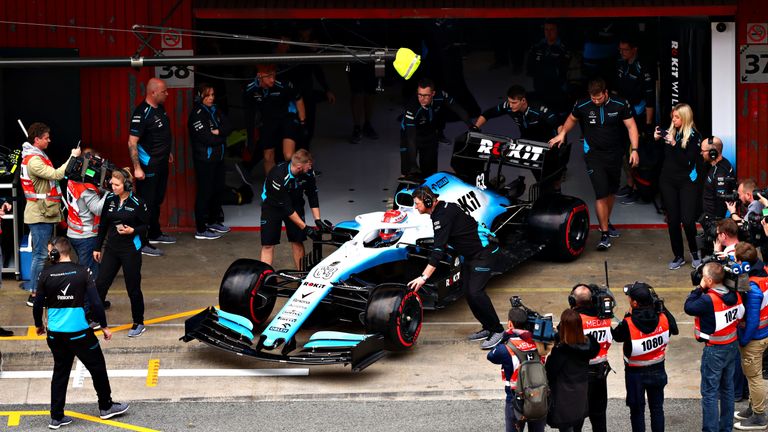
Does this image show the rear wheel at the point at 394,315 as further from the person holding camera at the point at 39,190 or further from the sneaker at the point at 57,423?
the person holding camera at the point at 39,190

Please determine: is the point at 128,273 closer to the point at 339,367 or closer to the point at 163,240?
the point at 339,367

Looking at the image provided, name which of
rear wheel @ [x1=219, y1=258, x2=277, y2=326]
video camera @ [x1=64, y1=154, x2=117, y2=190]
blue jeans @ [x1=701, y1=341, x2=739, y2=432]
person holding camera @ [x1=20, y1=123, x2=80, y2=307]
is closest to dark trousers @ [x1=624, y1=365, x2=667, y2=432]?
blue jeans @ [x1=701, y1=341, x2=739, y2=432]

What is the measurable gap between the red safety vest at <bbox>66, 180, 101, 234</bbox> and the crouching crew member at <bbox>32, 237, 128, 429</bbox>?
7.71 ft

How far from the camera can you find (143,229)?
42.5 feet

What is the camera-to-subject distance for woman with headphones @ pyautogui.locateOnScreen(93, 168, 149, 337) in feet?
42.0

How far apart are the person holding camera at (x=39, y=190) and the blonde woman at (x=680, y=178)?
19.8 ft

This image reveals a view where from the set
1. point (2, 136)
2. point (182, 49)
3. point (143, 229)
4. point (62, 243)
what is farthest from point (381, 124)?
point (62, 243)

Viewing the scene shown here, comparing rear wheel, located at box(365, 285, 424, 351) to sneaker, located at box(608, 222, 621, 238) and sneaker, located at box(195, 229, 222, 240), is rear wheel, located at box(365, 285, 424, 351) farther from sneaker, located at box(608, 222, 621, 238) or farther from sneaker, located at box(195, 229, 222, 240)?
sneaker, located at box(195, 229, 222, 240)

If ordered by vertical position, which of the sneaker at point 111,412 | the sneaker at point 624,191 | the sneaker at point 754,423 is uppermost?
the sneaker at point 624,191

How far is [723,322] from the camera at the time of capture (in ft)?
33.9

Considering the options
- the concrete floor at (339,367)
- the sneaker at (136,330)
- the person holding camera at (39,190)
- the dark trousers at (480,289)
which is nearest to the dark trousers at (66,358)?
the concrete floor at (339,367)

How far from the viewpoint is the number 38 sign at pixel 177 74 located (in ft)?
54.2

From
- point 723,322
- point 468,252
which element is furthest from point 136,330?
point 723,322

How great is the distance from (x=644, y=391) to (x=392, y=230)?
12.9 ft
